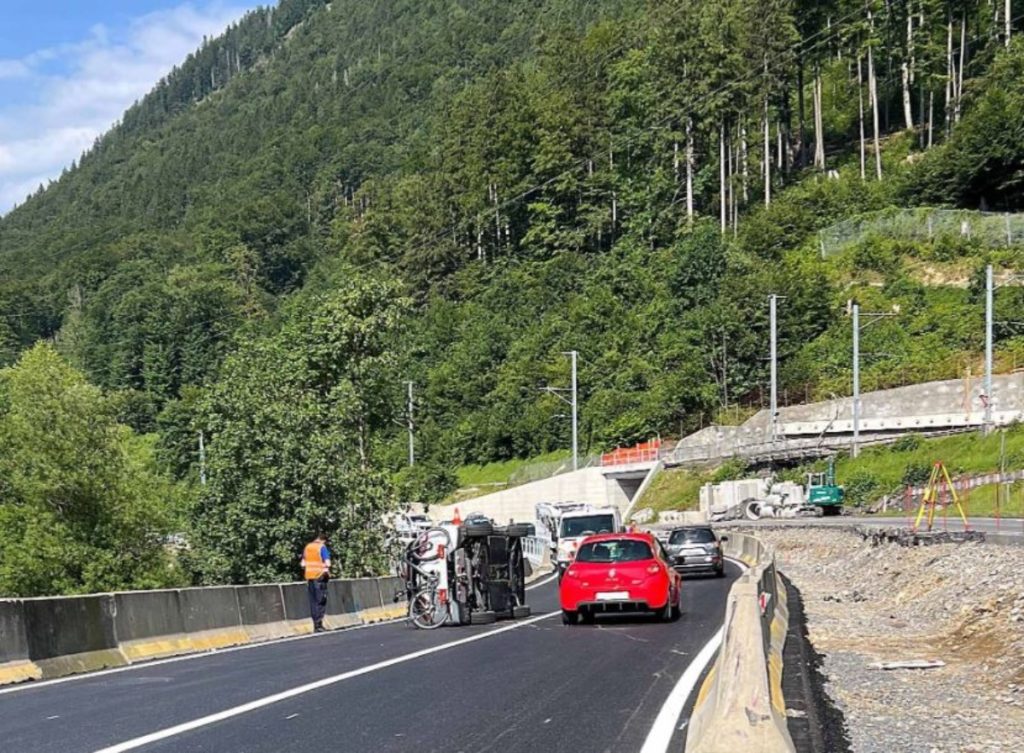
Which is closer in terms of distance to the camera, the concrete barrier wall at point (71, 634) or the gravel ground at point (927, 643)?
the gravel ground at point (927, 643)

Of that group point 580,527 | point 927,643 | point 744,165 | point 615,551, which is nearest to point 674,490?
point 580,527

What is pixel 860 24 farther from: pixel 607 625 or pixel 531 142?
pixel 607 625

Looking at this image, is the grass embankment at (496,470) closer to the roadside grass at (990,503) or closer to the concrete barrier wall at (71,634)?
the roadside grass at (990,503)

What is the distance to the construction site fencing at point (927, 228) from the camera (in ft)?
238

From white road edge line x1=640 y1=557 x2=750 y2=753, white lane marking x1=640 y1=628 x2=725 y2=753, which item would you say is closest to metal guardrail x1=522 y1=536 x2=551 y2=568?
white road edge line x1=640 y1=557 x2=750 y2=753

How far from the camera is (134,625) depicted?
50.3ft

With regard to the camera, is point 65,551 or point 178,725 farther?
point 65,551

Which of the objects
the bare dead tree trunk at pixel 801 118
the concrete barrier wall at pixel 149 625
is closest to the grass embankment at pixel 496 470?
the bare dead tree trunk at pixel 801 118

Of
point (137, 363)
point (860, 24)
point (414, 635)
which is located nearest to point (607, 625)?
point (414, 635)

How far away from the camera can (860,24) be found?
93188 millimetres

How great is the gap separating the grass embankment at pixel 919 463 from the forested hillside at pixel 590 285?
785cm

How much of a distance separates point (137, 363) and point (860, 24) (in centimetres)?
8847

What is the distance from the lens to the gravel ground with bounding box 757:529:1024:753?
1004 cm

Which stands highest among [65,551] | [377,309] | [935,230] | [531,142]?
[531,142]
